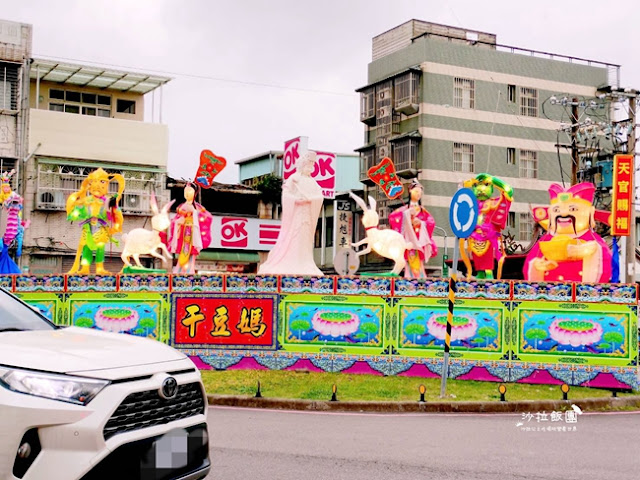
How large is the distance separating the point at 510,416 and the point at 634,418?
1858mm

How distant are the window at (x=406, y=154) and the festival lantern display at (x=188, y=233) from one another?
22.0 meters

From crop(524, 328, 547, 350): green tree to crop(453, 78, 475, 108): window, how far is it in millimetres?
28435

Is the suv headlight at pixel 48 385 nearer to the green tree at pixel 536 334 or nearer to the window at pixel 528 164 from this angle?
the green tree at pixel 536 334

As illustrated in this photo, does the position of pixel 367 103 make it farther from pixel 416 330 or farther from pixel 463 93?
pixel 416 330

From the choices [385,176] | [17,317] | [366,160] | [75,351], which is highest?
[366,160]

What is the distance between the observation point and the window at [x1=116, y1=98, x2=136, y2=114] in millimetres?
40031

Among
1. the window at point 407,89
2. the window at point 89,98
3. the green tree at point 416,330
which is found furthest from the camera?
the window at point 407,89

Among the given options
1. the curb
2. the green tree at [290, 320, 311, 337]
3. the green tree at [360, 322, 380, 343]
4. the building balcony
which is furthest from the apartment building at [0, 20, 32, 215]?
the curb

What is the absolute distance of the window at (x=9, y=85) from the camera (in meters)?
36.2

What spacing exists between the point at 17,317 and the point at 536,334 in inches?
473

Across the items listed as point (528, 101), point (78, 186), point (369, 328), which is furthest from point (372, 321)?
point (528, 101)

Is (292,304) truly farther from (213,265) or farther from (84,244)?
(213,265)

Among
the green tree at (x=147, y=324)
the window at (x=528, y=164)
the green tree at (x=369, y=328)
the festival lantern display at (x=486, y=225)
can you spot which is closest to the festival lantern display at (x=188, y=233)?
the green tree at (x=147, y=324)

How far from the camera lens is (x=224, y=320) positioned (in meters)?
17.4
